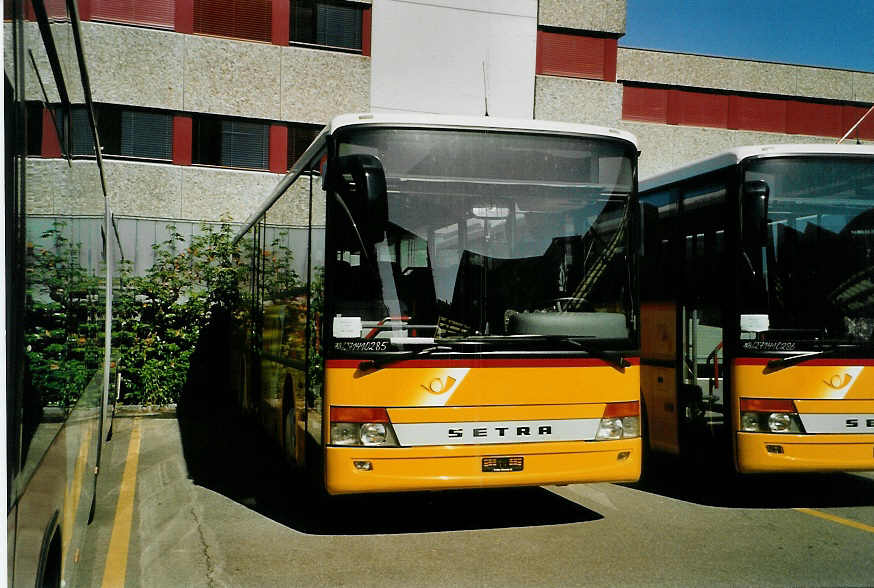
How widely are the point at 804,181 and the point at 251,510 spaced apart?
5.55 m

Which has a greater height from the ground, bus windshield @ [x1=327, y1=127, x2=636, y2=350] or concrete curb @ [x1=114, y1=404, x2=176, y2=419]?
bus windshield @ [x1=327, y1=127, x2=636, y2=350]

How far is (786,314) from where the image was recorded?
7551 mm

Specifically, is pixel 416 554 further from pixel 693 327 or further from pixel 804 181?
pixel 804 181

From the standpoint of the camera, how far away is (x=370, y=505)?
7.98 meters

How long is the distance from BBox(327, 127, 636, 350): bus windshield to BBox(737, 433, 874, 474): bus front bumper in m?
1.68

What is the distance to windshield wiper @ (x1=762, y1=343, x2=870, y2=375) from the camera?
24.4 feet

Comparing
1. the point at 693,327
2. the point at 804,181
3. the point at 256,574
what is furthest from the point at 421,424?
the point at 804,181

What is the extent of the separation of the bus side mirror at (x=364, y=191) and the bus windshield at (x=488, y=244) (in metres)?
A: 0.08

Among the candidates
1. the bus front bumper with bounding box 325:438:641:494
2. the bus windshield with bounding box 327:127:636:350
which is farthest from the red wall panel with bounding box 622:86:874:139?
the bus front bumper with bounding box 325:438:641:494

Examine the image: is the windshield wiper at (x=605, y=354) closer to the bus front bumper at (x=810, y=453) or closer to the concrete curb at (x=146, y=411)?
the bus front bumper at (x=810, y=453)

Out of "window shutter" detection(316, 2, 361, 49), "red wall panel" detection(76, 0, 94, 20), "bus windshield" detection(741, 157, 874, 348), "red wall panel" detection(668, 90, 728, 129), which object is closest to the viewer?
"bus windshield" detection(741, 157, 874, 348)

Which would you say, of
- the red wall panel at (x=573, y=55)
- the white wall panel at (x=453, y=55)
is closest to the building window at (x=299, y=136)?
the white wall panel at (x=453, y=55)

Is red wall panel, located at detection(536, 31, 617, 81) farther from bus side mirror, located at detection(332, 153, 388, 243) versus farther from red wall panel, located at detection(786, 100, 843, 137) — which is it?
bus side mirror, located at detection(332, 153, 388, 243)

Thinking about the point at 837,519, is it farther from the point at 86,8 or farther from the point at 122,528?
the point at 86,8
